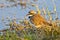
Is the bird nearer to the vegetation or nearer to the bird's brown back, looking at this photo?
the bird's brown back

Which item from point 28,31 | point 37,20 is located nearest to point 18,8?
point 37,20

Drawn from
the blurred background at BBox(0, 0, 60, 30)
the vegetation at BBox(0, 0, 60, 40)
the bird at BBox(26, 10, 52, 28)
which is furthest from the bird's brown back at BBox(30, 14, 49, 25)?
the blurred background at BBox(0, 0, 60, 30)

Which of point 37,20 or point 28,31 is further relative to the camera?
point 37,20

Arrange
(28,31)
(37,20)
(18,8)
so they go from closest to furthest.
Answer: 1. (28,31)
2. (37,20)
3. (18,8)

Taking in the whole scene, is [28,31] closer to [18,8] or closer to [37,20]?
[37,20]

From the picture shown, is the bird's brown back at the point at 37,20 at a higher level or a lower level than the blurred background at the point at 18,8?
higher

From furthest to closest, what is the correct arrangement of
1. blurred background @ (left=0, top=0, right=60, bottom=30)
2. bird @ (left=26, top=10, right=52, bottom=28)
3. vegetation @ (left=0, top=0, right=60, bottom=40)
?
1. blurred background @ (left=0, top=0, right=60, bottom=30)
2. bird @ (left=26, top=10, right=52, bottom=28)
3. vegetation @ (left=0, top=0, right=60, bottom=40)

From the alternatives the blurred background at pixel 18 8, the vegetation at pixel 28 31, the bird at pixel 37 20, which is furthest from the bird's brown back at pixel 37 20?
the blurred background at pixel 18 8

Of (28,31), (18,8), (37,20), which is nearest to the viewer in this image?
(28,31)

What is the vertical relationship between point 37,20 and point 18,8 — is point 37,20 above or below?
above

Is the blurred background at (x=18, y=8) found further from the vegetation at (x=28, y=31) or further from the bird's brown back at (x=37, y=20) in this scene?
the bird's brown back at (x=37, y=20)

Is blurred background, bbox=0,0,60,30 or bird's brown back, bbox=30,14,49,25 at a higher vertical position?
bird's brown back, bbox=30,14,49,25

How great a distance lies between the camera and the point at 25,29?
7992 mm

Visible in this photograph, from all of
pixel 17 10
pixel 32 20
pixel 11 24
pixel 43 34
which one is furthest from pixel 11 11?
pixel 43 34
